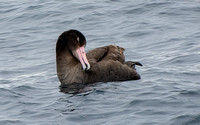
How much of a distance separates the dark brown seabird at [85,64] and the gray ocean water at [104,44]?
0.29 metres

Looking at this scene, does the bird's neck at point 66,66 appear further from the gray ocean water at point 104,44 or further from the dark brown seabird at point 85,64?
the gray ocean water at point 104,44

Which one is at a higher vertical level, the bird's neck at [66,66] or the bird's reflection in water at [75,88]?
the bird's neck at [66,66]

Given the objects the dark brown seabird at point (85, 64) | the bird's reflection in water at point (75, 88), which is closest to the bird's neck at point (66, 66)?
the dark brown seabird at point (85, 64)

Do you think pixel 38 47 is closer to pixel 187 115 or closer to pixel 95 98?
pixel 95 98

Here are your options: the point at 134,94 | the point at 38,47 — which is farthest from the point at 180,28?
the point at 134,94

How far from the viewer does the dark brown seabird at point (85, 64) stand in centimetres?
1191

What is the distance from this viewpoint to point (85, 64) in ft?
39.1

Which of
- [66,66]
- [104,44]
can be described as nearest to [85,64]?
[66,66]

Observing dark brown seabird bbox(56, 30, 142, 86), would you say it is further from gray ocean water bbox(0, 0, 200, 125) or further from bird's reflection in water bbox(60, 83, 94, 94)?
gray ocean water bbox(0, 0, 200, 125)

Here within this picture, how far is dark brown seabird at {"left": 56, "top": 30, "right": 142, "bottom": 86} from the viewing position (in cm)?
1191

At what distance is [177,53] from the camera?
13844mm

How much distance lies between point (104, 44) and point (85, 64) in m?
3.75

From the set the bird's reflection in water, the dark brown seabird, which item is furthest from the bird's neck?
the bird's reflection in water

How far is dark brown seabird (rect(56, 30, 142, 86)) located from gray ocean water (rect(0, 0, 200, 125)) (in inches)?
11.3
